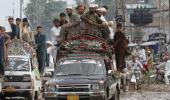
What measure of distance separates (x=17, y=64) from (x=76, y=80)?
176 inches

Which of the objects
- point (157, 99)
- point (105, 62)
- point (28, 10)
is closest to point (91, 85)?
point (105, 62)

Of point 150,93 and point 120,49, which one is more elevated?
point 120,49

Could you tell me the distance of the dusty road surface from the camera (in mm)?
24688

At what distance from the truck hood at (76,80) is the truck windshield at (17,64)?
3.65 metres

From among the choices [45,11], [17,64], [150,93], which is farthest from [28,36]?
[45,11]

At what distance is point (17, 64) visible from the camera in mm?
22531

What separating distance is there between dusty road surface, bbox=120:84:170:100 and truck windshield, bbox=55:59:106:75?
16.1ft

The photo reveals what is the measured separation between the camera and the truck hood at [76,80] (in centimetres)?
1842

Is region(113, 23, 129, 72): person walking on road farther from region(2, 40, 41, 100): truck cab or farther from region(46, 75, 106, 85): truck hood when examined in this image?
region(46, 75, 106, 85): truck hood

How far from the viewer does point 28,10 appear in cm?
11738

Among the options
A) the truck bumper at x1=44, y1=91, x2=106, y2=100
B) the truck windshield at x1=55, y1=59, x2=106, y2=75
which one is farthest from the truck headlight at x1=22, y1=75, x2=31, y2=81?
the truck bumper at x1=44, y1=91, x2=106, y2=100

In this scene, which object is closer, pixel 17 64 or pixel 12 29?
pixel 17 64

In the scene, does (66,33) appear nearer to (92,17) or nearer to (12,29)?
(92,17)

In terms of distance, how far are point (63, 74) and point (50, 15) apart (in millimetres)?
101494
